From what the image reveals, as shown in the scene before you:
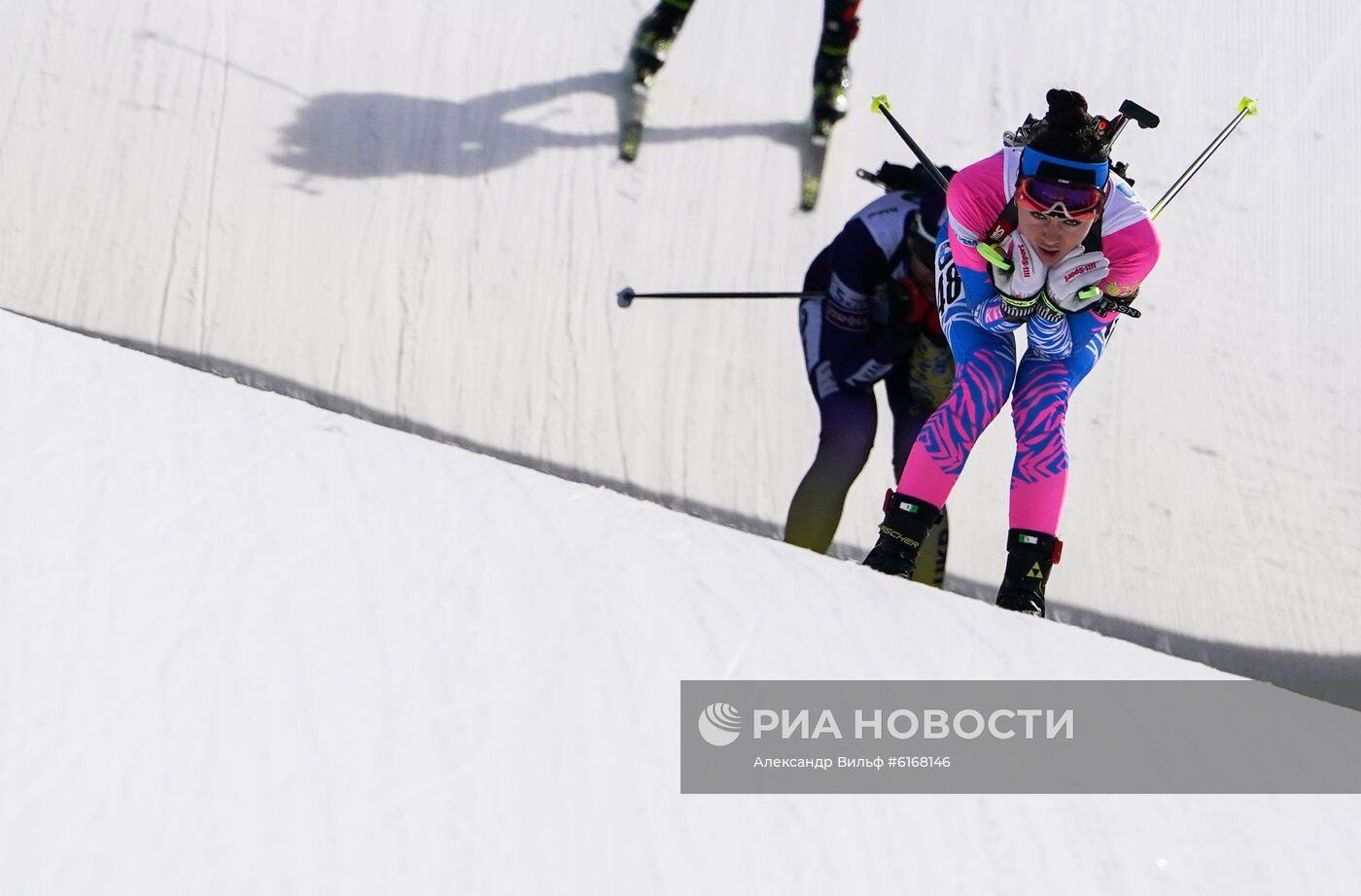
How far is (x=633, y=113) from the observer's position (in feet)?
17.8

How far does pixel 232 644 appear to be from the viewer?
8.14ft

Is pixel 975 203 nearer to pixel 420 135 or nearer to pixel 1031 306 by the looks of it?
pixel 1031 306

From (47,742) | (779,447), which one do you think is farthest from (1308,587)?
(47,742)

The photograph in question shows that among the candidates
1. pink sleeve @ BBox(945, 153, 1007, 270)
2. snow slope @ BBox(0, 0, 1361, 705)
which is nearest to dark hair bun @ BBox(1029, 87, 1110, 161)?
pink sleeve @ BBox(945, 153, 1007, 270)

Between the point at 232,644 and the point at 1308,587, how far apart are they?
3.50 meters

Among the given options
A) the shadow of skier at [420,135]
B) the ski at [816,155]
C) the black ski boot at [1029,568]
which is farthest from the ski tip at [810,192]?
the black ski boot at [1029,568]

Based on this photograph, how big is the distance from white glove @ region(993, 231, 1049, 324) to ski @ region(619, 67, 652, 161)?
8.11 feet

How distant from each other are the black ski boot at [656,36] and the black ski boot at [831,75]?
533 millimetres

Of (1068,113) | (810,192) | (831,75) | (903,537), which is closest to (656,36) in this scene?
(831,75)

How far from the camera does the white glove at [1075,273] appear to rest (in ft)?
9.89

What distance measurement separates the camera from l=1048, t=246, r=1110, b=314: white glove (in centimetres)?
302

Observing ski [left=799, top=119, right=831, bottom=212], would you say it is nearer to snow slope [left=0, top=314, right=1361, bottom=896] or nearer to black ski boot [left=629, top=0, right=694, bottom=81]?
black ski boot [left=629, top=0, right=694, bottom=81]

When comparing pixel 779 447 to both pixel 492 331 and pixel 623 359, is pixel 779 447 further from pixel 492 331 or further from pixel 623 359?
pixel 492 331

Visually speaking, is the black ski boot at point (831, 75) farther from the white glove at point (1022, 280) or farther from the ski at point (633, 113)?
the white glove at point (1022, 280)
